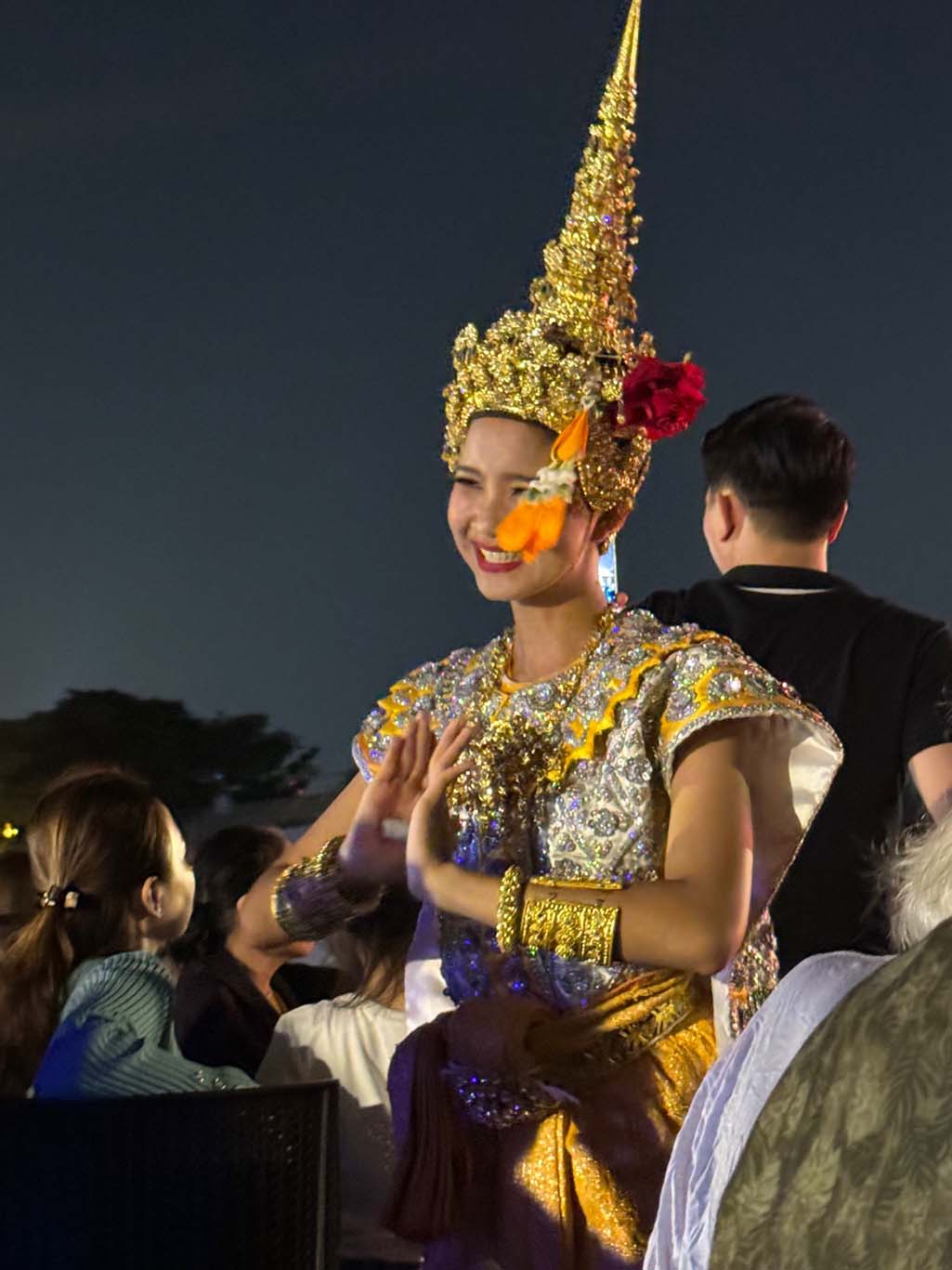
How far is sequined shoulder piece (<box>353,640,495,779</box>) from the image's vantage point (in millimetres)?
2291

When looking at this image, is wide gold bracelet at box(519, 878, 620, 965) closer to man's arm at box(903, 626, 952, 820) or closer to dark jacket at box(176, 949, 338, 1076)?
man's arm at box(903, 626, 952, 820)

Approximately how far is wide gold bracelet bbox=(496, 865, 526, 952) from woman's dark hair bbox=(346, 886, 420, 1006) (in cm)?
92

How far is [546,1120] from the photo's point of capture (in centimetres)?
201

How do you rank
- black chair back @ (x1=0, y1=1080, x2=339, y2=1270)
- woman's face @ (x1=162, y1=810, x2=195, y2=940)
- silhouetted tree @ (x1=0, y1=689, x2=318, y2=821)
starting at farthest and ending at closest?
silhouetted tree @ (x1=0, y1=689, x2=318, y2=821), woman's face @ (x1=162, y1=810, x2=195, y2=940), black chair back @ (x1=0, y1=1080, x2=339, y2=1270)

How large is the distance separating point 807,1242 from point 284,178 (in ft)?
21.0

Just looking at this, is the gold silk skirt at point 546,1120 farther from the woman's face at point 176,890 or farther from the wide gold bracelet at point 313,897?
the woman's face at point 176,890

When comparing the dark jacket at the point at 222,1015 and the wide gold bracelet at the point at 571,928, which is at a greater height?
the wide gold bracelet at the point at 571,928

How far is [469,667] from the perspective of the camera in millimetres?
2303

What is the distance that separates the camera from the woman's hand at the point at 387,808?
2.12 meters

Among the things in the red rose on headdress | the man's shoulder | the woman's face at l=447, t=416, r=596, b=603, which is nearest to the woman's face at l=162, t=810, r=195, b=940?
the woman's face at l=447, t=416, r=596, b=603

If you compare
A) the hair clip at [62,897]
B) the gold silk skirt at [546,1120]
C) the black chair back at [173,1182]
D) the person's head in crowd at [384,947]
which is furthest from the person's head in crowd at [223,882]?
the black chair back at [173,1182]

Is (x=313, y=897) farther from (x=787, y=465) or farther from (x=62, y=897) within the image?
(x=787, y=465)

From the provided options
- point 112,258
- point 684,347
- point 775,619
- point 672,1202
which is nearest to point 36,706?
point 112,258

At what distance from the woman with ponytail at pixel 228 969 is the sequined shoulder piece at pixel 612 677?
918 mm
